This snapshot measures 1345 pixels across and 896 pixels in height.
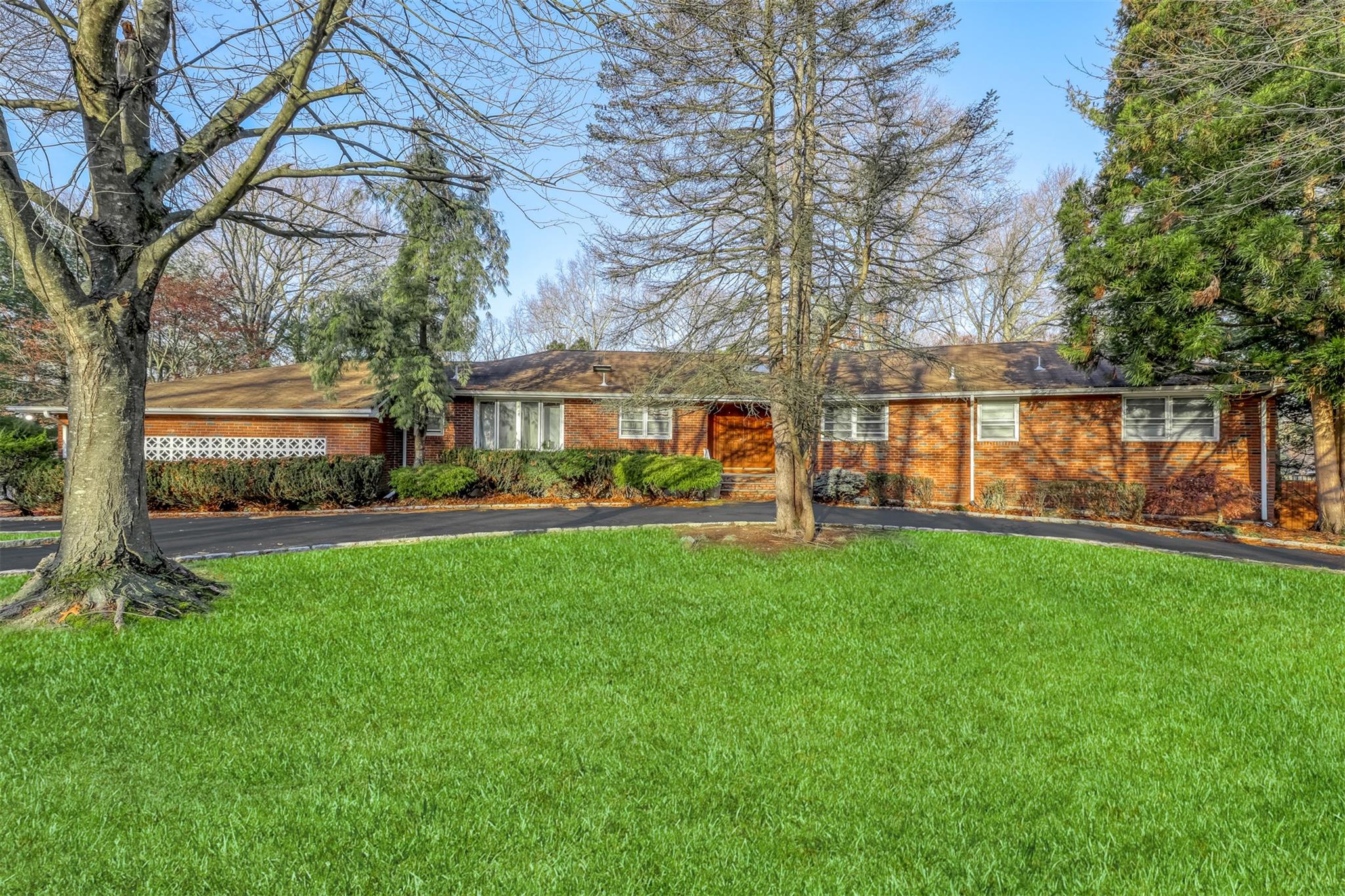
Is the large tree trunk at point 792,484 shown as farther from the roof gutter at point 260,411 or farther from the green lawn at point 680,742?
the roof gutter at point 260,411

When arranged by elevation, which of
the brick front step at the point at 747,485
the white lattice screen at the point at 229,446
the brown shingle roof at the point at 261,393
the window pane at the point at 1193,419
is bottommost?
the brick front step at the point at 747,485

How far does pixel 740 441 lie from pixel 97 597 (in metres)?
15.4

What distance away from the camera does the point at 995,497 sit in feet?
50.3

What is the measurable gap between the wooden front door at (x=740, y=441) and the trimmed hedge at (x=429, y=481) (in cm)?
714

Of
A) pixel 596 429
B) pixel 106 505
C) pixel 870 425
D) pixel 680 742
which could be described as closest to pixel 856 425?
pixel 870 425

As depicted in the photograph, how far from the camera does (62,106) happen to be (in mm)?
6363

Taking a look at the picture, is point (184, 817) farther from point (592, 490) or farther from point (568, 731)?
point (592, 490)

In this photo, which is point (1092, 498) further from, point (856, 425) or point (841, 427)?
point (841, 427)

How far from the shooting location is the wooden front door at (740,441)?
19391mm

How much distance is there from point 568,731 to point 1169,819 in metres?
2.93

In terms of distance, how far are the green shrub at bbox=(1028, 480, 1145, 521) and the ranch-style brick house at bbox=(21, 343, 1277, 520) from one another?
3.34 ft

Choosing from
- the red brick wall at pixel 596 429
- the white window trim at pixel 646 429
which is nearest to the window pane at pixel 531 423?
the red brick wall at pixel 596 429

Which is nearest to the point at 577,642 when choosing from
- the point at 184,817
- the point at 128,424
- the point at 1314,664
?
the point at 184,817

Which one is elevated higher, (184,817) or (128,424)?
(128,424)
